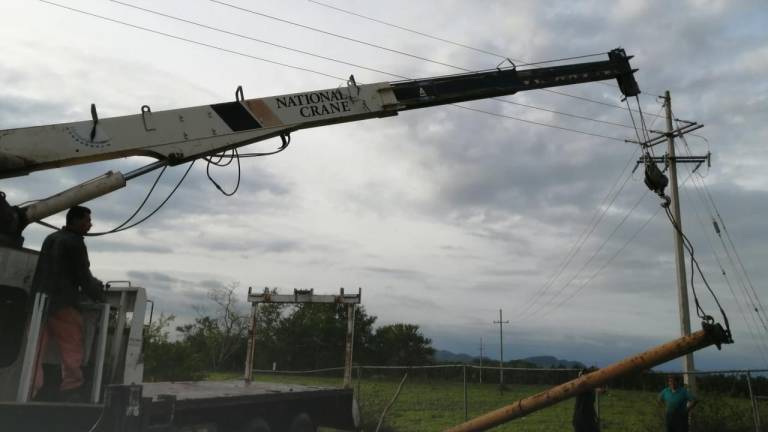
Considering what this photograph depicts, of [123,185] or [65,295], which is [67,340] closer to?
[65,295]

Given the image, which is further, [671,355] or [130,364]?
[671,355]

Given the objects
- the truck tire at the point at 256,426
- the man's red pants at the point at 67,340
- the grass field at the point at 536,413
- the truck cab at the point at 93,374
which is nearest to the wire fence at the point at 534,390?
the grass field at the point at 536,413

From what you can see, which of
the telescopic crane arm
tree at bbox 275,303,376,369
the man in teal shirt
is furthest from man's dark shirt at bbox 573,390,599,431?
tree at bbox 275,303,376,369

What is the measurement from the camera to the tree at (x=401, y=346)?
48.2 meters

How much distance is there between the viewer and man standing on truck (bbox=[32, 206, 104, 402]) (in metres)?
4.83

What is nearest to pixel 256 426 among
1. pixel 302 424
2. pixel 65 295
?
pixel 302 424

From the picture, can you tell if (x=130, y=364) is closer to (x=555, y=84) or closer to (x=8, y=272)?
(x=8, y=272)

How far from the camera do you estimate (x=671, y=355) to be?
5.91 meters

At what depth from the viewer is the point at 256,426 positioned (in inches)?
307

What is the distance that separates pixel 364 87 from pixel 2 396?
5.64 meters

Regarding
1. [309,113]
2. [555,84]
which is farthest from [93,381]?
[555,84]

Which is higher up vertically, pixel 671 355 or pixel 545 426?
pixel 671 355

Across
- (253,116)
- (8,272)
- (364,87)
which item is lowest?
(8,272)

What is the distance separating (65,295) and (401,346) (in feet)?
148
